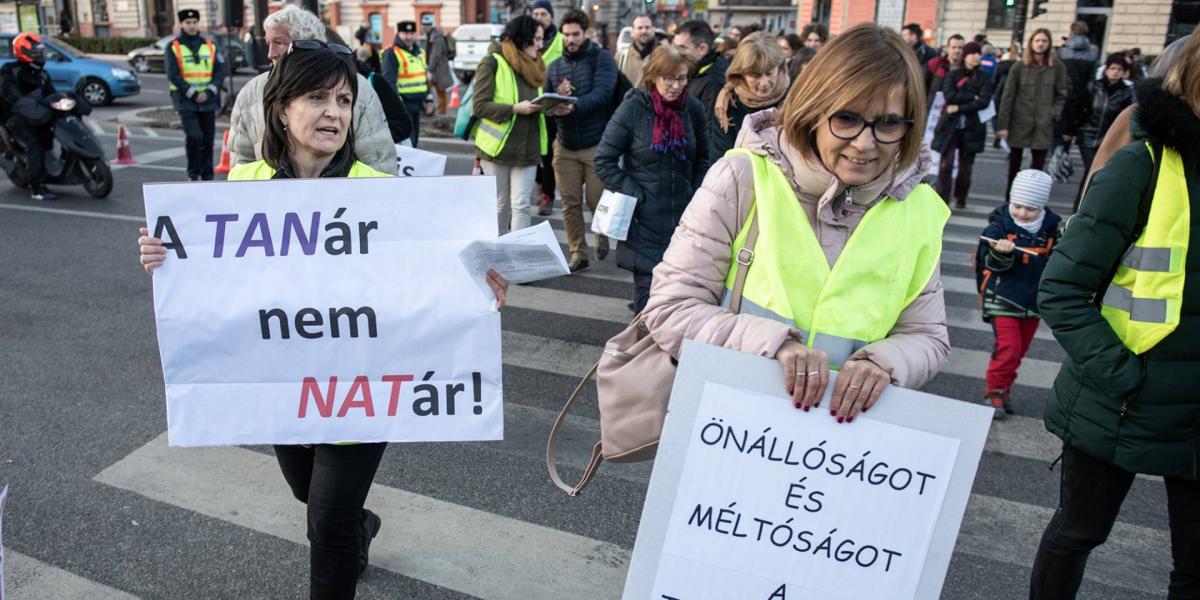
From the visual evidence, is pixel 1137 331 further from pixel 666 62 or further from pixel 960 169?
pixel 960 169

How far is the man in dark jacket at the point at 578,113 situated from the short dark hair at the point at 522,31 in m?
0.28

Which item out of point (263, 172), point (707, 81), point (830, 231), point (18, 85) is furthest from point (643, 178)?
point (18, 85)

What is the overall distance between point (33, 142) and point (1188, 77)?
10254 millimetres

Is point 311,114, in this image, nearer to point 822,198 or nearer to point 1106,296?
point 822,198

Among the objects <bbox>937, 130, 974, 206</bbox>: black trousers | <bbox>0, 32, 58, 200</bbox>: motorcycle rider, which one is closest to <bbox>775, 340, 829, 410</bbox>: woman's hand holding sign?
<bbox>937, 130, 974, 206</bbox>: black trousers

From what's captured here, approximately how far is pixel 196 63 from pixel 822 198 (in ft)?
32.3

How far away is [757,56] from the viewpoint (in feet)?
17.3

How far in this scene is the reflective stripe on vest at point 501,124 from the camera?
6.87 m

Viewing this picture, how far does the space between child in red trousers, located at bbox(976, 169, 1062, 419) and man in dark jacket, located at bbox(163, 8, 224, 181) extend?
27.6ft

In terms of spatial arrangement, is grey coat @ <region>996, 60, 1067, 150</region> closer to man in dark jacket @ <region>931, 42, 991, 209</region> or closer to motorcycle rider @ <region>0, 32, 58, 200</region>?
man in dark jacket @ <region>931, 42, 991, 209</region>

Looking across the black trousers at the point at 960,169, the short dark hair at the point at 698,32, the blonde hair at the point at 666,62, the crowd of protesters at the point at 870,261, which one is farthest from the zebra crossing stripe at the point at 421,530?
the black trousers at the point at 960,169

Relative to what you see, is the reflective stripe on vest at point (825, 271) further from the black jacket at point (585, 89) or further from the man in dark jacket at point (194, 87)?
the man in dark jacket at point (194, 87)

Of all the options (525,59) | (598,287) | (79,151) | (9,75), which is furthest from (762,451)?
(9,75)

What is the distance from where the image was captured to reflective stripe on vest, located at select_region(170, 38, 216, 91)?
33.3ft
